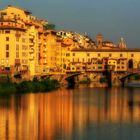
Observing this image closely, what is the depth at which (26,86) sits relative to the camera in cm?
5234

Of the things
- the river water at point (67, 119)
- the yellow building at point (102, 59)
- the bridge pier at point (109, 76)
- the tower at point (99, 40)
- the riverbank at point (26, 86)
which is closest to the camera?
the river water at point (67, 119)

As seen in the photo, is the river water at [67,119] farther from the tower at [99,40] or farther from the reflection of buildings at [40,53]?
the tower at [99,40]

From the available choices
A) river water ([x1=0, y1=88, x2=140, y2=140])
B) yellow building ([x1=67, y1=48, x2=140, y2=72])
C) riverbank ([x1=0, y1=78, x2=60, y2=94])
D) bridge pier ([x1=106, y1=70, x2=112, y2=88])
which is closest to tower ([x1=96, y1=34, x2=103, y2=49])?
yellow building ([x1=67, y1=48, x2=140, y2=72])

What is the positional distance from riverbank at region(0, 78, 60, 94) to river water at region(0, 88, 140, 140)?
897 cm

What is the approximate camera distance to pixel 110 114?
32.0 metres

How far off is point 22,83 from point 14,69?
5.74m

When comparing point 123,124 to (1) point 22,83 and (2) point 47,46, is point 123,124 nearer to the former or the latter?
(1) point 22,83

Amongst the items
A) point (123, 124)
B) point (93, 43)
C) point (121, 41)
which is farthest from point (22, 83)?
point (93, 43)

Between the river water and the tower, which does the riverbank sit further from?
the tower

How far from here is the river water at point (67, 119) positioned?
24000 millimetres

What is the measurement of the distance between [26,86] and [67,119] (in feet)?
76.9

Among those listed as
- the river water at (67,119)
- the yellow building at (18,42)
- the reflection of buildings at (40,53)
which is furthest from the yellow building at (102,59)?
the river water at (67,119)

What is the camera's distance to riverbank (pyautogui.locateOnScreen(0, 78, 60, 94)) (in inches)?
1972

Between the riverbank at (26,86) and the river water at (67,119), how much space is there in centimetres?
897
